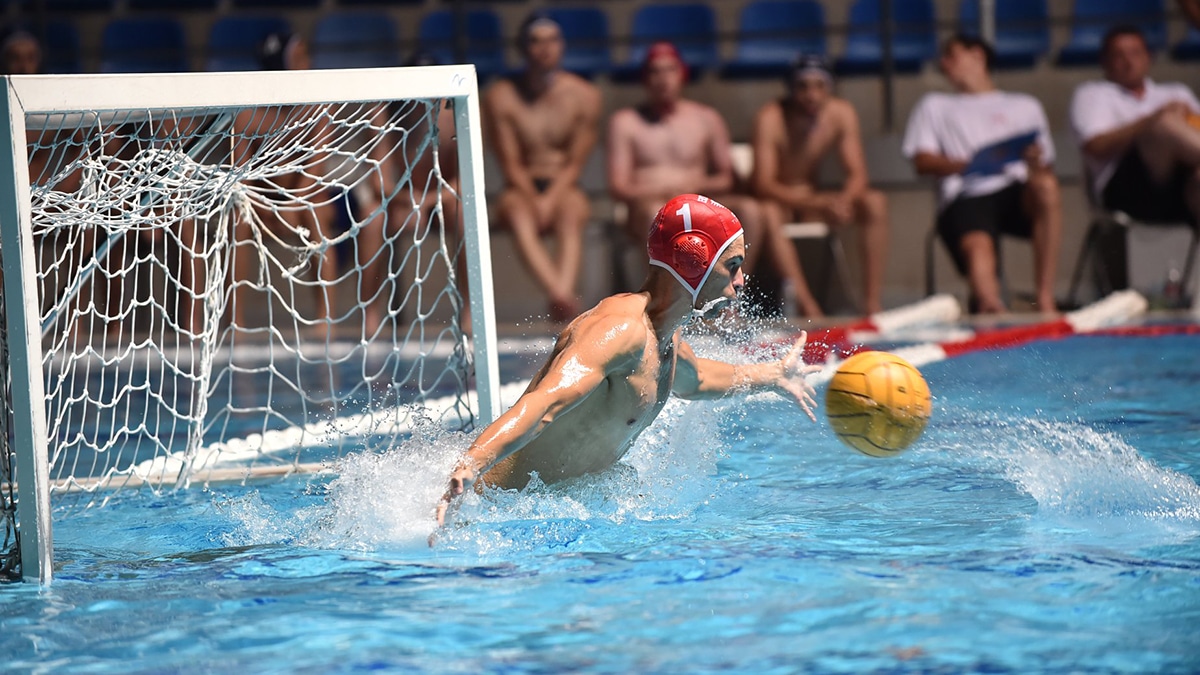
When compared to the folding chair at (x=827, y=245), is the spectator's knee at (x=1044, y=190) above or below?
above

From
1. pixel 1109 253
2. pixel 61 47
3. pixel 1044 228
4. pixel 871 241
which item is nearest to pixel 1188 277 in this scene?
pixel 1109 253

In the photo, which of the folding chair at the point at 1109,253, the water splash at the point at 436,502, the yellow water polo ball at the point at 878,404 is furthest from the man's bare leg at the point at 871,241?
the yellow water polo ball at the point at 878,404

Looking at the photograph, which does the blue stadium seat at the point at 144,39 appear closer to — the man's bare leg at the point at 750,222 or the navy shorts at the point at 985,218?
the man's bare leg at the point at 750,222

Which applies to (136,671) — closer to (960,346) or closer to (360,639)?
(360,639)

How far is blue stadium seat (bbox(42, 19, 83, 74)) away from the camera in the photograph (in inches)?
368

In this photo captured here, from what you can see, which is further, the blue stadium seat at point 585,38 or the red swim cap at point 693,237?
the blue stadium seat at point 585,38

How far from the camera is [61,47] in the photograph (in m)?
9.49

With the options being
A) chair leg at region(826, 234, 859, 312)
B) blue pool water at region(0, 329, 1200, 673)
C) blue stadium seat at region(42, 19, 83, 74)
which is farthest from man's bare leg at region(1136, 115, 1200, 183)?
blue stadium seat at region(42, 19, 83, 74)

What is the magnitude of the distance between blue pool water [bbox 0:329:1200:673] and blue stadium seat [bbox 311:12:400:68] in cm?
590

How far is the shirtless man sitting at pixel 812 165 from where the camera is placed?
7859mm

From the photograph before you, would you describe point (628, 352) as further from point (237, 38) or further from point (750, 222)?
point (237, 38)

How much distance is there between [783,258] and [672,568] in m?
5.07

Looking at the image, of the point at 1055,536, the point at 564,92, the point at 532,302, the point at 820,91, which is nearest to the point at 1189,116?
the point at 820,91

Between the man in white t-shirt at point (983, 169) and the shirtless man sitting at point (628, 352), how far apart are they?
482 cm
